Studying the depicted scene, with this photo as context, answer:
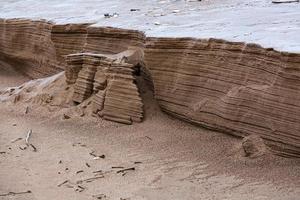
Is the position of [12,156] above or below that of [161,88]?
below

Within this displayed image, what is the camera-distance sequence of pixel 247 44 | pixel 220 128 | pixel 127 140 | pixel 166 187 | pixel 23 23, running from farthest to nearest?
pixel 23 23
pixel 127 140
pixel 220 128
pixel 247 44
pixel 166 187

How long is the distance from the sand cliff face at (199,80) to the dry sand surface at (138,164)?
0.14 m

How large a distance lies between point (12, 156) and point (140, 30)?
1854mm

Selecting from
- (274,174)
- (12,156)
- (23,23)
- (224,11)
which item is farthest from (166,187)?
(23,23)

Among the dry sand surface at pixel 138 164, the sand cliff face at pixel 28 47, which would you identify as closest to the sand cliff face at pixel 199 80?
the dry sand surface at pixel 138 164

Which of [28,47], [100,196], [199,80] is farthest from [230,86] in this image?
[28,47]

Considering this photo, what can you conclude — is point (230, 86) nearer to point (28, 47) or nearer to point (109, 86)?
point (109, 86)

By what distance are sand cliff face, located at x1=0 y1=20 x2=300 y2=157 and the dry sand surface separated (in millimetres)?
142

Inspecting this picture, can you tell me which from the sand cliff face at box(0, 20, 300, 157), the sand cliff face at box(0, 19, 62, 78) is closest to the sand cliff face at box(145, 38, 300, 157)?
the sand cliff face at box(0, 20, 300, 157)

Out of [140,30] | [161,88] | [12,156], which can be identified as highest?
[140,30]

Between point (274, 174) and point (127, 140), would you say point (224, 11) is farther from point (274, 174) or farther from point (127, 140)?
point (274, 174)

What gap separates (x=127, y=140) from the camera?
557cm

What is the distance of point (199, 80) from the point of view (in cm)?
536

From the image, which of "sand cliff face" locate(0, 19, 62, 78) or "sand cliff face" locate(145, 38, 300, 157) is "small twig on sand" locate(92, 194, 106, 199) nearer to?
"sand cliff face" locate(145, 38, 300, 157)
